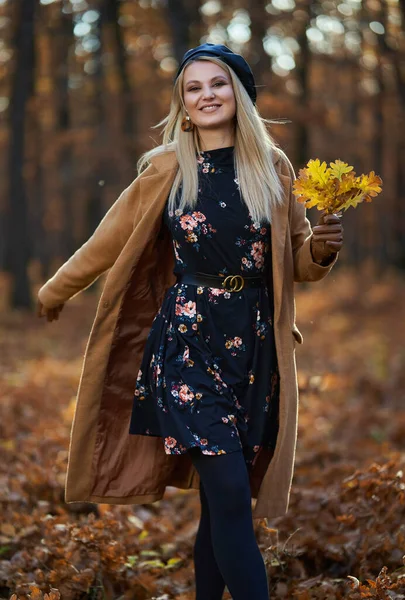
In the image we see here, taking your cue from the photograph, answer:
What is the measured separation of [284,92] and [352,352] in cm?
537

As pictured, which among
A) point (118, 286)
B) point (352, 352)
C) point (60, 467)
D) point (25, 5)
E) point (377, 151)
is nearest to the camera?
point (118, 286)

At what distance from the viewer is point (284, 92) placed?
15.1 m

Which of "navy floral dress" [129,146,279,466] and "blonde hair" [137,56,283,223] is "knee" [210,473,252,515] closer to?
"navy floral dress" [129,146,279,466]

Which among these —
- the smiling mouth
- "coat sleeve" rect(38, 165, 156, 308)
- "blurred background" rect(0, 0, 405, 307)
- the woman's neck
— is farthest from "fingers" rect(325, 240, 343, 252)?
"blurred background" rect(0, 0, 405, 307)

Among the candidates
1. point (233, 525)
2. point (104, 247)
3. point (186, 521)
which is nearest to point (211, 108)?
point (104, 247)

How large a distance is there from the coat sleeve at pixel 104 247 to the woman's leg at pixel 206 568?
3.90ft

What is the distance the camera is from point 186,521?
556 centimetres

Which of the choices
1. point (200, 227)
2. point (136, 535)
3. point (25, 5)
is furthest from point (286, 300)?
point (25, 5)

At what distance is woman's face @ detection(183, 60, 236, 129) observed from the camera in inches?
149

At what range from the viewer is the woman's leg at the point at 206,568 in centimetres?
382

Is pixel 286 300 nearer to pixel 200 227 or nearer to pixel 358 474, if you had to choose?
pixel 200 227

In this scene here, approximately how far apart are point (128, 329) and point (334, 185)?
4.23 feet

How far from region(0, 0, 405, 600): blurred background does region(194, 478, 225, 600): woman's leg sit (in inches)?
15.8

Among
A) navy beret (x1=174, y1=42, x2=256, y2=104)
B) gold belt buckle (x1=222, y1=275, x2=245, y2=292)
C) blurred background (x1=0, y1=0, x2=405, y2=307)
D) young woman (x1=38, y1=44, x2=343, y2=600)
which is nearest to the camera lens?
young woman (x1=38, y1=44, x2=343, y2=600)
